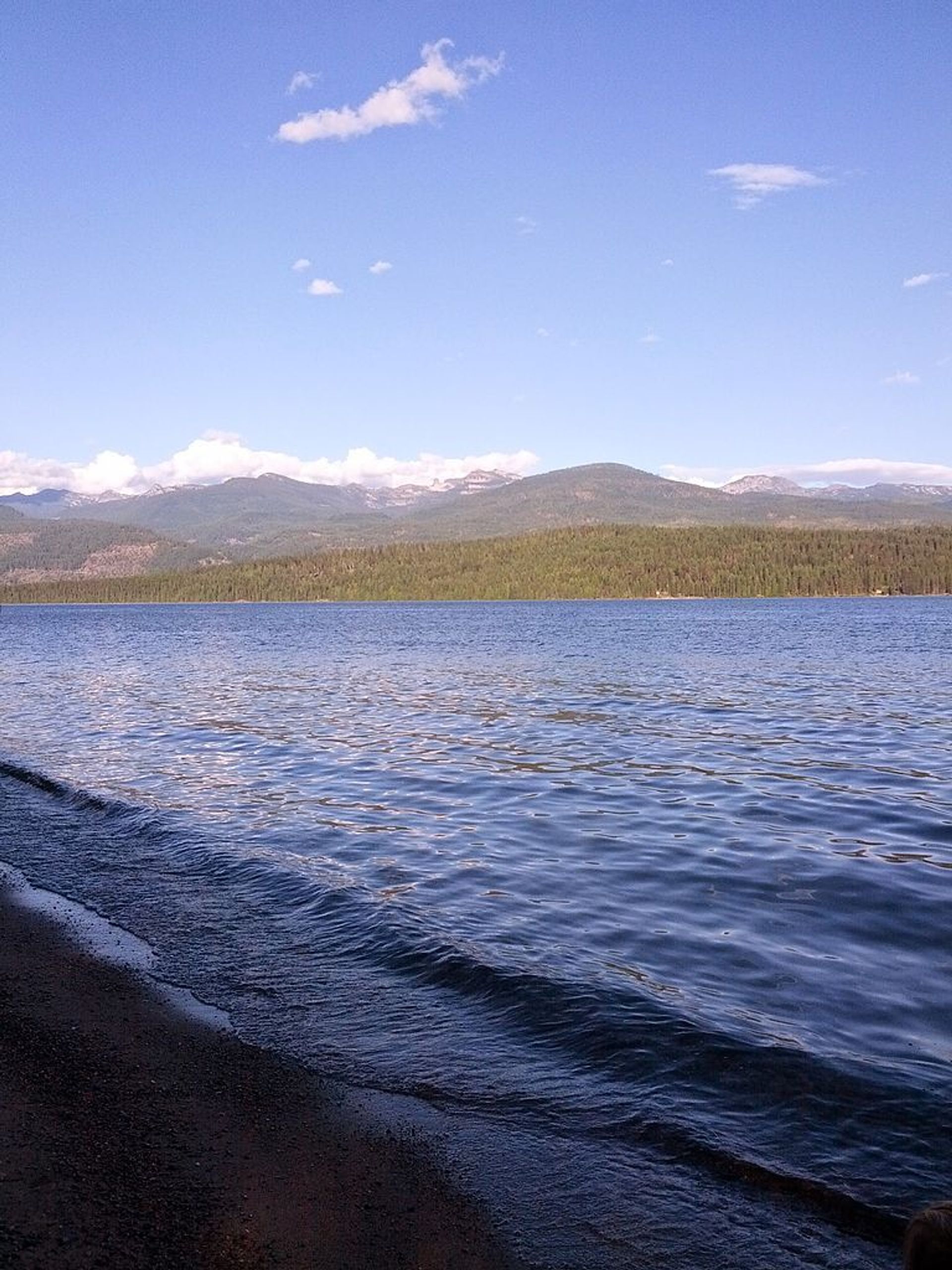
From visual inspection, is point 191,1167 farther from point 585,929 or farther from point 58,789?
point 58,789

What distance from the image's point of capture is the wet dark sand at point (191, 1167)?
6.14 metres

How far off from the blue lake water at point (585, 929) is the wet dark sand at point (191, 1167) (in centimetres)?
49

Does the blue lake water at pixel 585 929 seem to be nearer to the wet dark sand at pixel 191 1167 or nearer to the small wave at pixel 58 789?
the small wave at pixel 58 789

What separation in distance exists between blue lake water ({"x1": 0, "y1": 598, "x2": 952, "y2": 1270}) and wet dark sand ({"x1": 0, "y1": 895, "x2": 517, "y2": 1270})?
1.61 feet

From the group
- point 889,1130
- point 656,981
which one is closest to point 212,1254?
point 889,1130

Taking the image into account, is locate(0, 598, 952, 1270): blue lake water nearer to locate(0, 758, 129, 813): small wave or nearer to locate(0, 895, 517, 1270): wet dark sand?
locate(0, 758, 129, 813): small wave

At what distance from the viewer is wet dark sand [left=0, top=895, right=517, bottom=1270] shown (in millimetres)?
6141

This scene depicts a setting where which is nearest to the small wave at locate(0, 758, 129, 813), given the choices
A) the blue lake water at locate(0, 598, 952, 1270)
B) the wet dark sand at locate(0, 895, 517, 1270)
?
the blue lake water at locate(0, 598, 952, 1270)

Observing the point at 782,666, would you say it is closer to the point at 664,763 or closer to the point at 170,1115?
the point at 664,763

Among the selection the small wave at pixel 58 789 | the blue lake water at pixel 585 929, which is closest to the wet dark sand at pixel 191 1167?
the blue lake water at pixel 585 929

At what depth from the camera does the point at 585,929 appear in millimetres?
13047

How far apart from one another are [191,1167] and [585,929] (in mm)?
6921

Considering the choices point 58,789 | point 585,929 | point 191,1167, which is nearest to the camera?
point 191,1167

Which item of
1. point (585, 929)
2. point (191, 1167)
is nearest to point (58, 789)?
point (585, 929)
